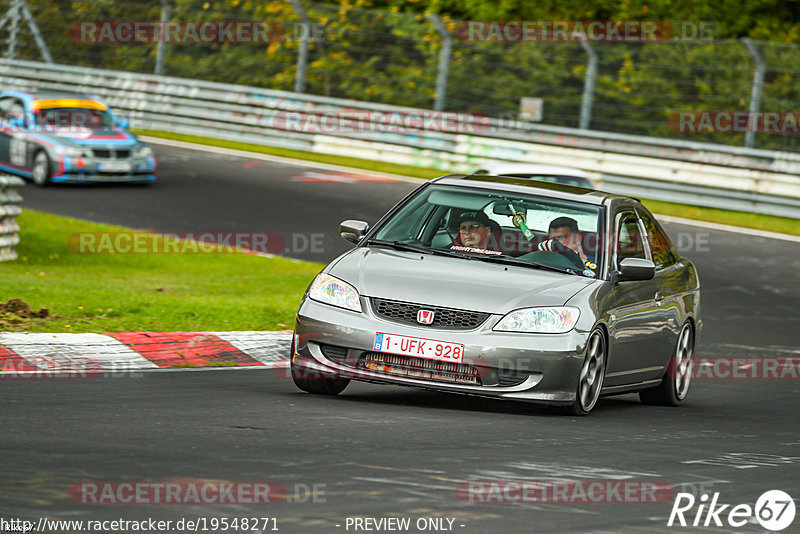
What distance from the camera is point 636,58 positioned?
24.9 m

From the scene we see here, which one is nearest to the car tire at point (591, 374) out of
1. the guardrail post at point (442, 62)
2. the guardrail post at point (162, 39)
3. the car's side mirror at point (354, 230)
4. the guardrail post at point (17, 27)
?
the car's side mirror at point (354, 230)

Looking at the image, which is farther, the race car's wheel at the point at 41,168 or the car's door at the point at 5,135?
the car's door at the point at 5,135

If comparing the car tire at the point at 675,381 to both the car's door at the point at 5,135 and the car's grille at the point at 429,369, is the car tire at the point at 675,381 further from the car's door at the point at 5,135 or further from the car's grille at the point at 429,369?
the car's door at the point at 5,135

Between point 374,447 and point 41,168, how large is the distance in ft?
54.4

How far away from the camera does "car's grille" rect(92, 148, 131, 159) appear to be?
22.4 m

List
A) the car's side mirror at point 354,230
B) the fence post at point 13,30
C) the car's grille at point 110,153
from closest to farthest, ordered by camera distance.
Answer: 1. the car's side mirror at point 354,230
2. the car's grille at point 110,153
3. the fence post at point 13,30

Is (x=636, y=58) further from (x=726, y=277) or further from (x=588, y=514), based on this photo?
(x=588, y=514)

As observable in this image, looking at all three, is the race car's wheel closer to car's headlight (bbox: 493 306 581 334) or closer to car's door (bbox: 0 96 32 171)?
car's door (bbox: 0 96 32 171)

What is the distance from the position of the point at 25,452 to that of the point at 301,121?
72.2 feet

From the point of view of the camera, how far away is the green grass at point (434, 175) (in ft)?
74.2

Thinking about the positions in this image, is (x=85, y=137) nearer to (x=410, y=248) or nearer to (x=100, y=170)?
(x=100, y=170)

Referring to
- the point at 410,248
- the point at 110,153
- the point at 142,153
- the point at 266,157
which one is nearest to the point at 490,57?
the point at 266,157

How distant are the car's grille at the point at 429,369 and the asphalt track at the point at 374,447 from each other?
0.76 ft

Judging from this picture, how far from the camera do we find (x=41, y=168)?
22.3m
